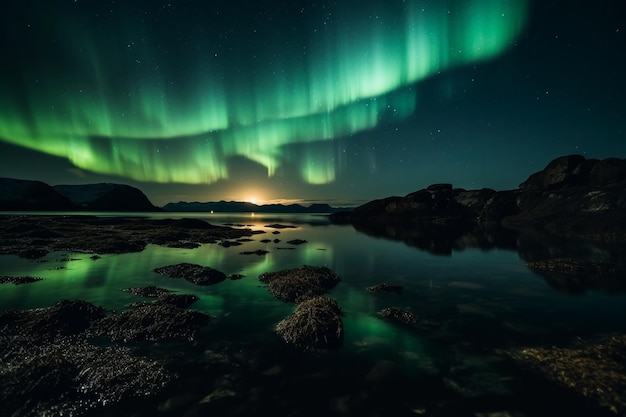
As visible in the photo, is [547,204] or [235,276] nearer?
[235,276]

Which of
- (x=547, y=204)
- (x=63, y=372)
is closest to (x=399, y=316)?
(x=63, y=372)

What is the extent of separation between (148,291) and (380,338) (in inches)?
550

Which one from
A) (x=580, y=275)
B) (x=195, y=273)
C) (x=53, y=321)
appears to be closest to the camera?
(x=53, y=321)

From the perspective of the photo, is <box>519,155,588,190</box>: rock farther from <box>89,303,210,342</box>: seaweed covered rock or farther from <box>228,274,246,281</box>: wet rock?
<box>89,303,210,342</box>: seaweed covered rock

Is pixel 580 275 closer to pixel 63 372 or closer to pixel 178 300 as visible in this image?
pixel 178 300

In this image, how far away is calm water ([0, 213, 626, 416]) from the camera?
7.29 meters

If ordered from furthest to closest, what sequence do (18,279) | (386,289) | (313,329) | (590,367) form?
1. (18,279)
2. (386,289)
3. (313,329)
4. (590,367)

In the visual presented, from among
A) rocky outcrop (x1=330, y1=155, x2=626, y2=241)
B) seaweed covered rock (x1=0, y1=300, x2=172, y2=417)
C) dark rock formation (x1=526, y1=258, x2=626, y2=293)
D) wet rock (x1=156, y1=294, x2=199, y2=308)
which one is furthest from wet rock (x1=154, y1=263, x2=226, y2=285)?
rocky outcrop (x1=330, y1=155, x2=626, y2=241)

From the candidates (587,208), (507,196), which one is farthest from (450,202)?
(587,208)

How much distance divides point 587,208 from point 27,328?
85.0m

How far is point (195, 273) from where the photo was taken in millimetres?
20719

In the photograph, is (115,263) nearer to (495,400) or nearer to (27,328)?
(27,328)

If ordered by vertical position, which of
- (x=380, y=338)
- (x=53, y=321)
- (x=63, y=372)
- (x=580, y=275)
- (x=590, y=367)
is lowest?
(x=580, y=275)

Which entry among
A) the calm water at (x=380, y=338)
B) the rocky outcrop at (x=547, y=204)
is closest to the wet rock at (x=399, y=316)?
the calm water at (x=380, y=338)
